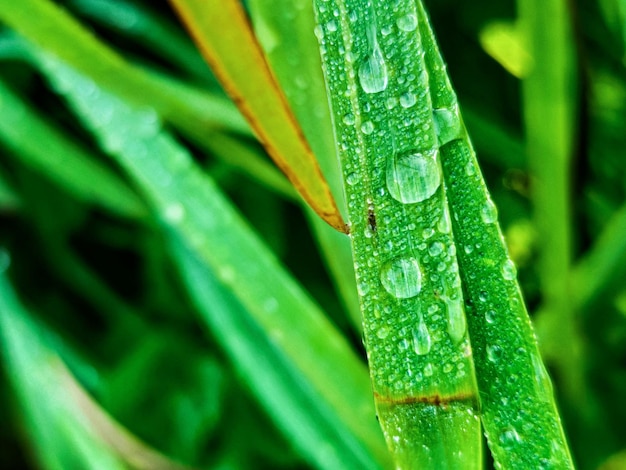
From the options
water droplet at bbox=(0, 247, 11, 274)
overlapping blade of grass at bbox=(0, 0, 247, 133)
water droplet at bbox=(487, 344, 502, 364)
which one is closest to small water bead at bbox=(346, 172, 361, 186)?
water droplet at bbox=(487, 344, 502, 364)

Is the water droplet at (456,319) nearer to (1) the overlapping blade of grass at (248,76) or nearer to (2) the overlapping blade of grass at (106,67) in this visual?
(1) the overlapping blade of grass at (248,76)

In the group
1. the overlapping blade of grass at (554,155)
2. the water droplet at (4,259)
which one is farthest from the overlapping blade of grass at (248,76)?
the water droplet at (4,259)

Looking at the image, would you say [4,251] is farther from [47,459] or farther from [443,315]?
[443,315]

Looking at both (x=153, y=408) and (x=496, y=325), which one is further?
(x=153, y=408)

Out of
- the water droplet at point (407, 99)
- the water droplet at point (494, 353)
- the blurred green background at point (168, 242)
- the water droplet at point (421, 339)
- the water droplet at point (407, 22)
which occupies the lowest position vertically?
the blurred green background at point (168, 242)

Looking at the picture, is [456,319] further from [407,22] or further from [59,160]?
[59,160]

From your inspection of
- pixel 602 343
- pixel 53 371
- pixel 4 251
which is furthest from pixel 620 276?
pixel 4 251
